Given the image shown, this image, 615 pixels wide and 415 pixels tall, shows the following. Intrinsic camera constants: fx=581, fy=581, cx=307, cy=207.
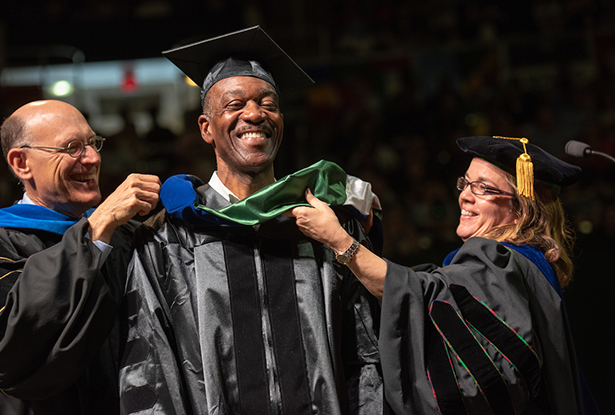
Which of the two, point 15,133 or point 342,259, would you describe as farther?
point 15,133

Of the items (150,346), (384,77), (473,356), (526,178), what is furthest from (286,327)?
(384,77)

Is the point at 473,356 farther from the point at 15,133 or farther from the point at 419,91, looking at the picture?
the point at 419,91

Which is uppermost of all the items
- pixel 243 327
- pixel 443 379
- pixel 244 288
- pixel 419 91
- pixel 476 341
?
pixel 419 91

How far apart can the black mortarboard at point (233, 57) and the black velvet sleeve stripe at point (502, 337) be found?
3.53 ft

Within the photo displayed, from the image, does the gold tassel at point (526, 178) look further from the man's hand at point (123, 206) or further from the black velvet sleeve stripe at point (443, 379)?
the man's hand at point (123, 206)

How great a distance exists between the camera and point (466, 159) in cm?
573

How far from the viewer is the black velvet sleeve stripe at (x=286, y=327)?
6.28 feet

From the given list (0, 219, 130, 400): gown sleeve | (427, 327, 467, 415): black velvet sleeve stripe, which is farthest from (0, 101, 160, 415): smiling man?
(427, 327, 467, 415): black velvet sleeve stripe

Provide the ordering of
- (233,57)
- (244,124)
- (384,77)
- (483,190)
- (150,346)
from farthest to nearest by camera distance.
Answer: (384,77)
(483,190)
(233,57)
(244,124)
(150,346)

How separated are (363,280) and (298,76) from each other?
88cm

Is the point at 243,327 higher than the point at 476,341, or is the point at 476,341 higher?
the point at 243,327

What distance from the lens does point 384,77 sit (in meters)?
6.53

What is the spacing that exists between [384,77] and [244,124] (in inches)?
186

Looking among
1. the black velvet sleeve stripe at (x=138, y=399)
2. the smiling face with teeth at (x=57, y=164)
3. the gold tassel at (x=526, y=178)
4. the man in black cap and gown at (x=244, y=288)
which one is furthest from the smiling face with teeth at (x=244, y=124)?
the gold tassel at (x=526, y=178)
